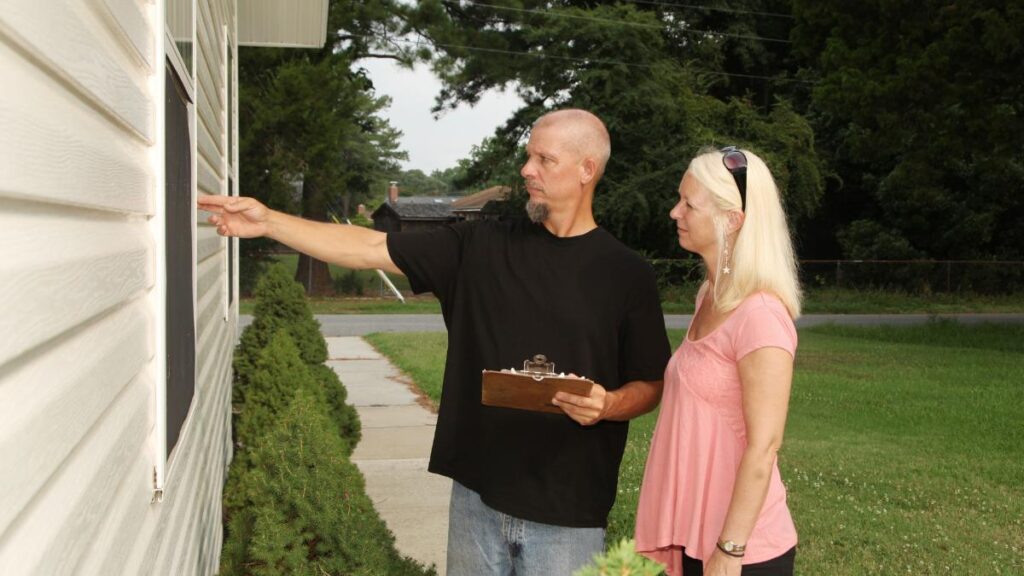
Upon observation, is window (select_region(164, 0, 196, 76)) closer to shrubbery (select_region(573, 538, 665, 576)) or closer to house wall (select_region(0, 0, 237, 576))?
house wall (select_region(0, 0, 237, 576))

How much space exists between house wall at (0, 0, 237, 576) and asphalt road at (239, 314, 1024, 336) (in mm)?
18655

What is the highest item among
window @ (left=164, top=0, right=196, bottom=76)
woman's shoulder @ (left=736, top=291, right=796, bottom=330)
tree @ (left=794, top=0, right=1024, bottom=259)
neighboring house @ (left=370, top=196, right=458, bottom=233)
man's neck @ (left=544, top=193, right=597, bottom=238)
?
tree @ (left=794, top=0, right=1024, bottom=259)

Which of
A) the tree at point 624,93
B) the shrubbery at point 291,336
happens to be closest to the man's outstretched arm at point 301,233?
the shrubbery at point 291,336

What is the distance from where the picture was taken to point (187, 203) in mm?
2857

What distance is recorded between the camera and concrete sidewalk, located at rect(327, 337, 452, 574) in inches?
255

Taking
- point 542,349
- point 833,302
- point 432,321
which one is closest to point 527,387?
point 542,349

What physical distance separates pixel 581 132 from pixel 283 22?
21.8 ft

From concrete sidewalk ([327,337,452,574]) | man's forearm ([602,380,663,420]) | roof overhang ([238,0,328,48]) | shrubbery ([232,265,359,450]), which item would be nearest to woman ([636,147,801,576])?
man's forearm ([602,380,663,420])

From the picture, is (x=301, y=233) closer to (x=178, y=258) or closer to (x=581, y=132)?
(x=178, y=258)

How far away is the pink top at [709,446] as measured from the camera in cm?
279

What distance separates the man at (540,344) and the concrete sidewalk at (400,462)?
0.76 m

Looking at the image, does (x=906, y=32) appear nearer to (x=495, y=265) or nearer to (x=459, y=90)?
(x=459, y=90)

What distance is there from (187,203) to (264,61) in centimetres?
2488

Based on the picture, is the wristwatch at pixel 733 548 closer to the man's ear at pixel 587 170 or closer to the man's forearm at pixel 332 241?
the man's ear at pixel 587 170
